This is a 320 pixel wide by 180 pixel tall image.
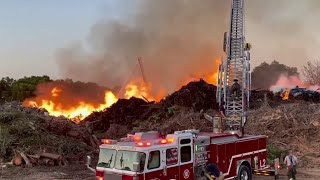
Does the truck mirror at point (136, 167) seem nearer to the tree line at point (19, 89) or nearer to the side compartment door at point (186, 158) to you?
the side compartment door at point (186, 158)

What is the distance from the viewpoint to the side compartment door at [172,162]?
38.5ft

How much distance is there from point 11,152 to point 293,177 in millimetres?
12945

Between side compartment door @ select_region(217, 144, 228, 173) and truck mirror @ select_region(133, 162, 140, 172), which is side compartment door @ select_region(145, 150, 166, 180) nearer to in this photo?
truck mirror @ select_region(133, 162, 140, 172)

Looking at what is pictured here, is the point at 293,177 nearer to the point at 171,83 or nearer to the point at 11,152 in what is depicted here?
the point at 11,152

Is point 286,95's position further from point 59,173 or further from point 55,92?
point 59,173

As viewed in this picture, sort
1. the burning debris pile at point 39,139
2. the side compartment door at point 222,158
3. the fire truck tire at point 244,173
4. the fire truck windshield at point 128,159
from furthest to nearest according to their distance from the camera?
the burning debris pile at point 39,139
the fire truck tire at point 244,173
the side compartment door at point 222,158
the fire truck windshield at point 128,159

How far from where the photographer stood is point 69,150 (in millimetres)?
20688

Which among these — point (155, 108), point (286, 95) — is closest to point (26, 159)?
point (155, 108)

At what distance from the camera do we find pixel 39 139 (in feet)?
67.9

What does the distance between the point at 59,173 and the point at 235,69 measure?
36.5 ft

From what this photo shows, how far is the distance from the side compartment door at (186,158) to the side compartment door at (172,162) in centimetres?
17

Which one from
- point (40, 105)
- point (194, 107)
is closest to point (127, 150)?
point (194, 107)

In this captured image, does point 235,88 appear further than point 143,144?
Yes

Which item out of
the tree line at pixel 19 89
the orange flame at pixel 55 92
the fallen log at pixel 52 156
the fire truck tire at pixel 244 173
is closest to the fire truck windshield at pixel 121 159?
the fire truck tire at pixel 244 173
